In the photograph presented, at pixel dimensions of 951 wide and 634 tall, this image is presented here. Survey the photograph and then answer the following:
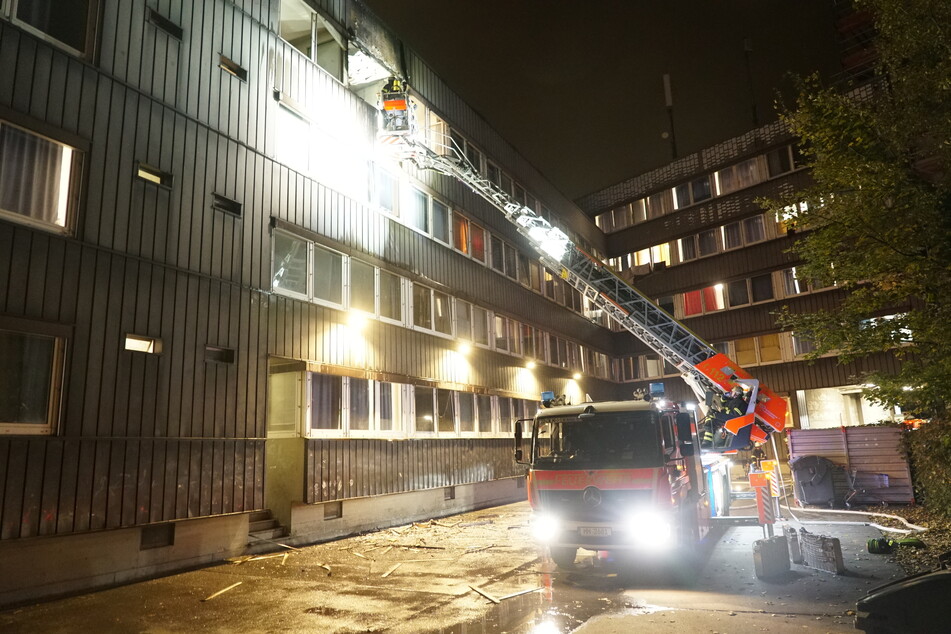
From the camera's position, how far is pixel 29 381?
309 inches

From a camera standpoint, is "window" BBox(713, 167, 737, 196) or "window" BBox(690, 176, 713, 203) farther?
"window" BBox(690, 176, 713, 203)

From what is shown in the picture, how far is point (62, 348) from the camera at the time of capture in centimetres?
817

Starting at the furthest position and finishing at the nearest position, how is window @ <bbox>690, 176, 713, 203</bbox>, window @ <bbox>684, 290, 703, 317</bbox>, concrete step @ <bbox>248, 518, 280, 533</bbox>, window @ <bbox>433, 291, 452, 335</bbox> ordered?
1. window @ <bbox>690, 176, 713, 203</bbox>
2. window @ <bbox>684, 290, 703, 317</bbox>
3. window @ <bbox>433, 291, 452, 335</bbox>
4. concrete step @ <bbox>248, 518, 280, 533</bbox>

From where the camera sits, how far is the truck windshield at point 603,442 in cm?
A: 830

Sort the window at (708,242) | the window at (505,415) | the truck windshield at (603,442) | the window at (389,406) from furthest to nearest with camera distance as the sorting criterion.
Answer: the window at (708,242)
the window at (505,415)
the window at (389,406)
the truck windshield at (603,442)

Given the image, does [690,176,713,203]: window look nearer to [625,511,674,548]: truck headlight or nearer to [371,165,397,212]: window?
[371,165,397,212]: window

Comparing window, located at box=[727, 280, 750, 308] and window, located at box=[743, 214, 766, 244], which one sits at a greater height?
window, located at box=[743, 214, 766, 244]

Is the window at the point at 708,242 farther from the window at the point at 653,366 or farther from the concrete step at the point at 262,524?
the concrete step at the point at 262,524

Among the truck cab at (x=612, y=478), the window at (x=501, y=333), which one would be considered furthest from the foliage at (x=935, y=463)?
the window at (x=501, y=333)

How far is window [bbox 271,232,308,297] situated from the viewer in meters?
12.0

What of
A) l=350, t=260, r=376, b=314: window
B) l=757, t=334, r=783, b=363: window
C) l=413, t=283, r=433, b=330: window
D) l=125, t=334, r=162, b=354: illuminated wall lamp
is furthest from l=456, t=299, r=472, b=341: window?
Result: l=757, t=334, r=783, b=363: window

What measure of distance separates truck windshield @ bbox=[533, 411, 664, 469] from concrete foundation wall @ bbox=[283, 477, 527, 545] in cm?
558

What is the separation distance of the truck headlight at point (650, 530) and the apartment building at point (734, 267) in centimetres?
1988

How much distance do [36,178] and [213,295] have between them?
3118 millimetres
